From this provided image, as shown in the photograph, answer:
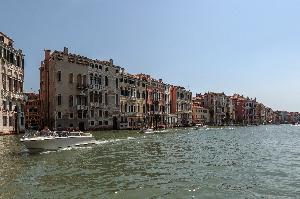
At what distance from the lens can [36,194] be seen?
14203 millimetres

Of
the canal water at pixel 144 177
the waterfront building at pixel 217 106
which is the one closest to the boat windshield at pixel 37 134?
the canal water at pixel 144 177

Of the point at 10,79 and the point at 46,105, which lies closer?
the point at 10,79

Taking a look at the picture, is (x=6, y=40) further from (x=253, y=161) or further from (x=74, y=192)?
(x=74, y=192)

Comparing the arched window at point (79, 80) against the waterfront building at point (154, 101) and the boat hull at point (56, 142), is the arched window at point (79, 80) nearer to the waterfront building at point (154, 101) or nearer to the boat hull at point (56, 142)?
the waterfront building at point (154, 101)

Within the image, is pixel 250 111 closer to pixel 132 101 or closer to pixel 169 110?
pixel 169 110

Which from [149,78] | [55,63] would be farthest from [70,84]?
[149,78]

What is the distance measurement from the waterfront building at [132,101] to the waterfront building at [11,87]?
23.3 m

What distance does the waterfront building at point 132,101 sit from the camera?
81.7 m

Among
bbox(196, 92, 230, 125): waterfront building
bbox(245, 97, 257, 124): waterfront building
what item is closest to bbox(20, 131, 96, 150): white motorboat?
bbox(196, 92, 230, 125): waterfront building

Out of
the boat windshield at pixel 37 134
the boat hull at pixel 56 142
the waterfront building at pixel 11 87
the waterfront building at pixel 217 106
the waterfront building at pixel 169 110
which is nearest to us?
the boat hull at pixel 56 142

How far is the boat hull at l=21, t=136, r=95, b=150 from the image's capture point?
28.3 metres

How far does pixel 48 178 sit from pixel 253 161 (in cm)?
1275

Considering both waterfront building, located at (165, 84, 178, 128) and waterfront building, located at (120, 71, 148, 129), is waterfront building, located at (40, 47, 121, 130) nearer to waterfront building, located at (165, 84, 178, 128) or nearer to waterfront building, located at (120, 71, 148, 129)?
waterfront building, located at (120, 71, 148, 129)

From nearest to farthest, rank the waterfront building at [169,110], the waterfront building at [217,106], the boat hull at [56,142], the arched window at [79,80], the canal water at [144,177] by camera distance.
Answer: the canal water at [144,177]
the boat hull at [56,142]
the arched window at [79,80]
the waterfront building at [169,110]
the waterfront building at [217,106]
